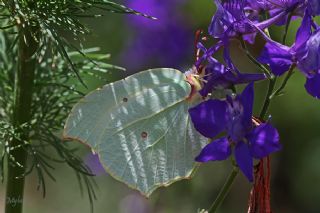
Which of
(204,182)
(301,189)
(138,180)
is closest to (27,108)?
(138,180)

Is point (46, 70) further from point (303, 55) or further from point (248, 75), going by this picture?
point (303, 55)

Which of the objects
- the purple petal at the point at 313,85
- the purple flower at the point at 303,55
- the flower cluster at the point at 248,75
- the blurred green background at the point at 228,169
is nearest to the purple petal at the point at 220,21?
the flower cluster at the point at 248,75

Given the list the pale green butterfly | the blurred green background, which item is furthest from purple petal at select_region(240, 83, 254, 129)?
the blurred green background

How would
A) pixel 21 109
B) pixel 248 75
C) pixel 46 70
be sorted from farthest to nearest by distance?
1. pixel 46 70
2. pixel 21 109
3. pixel 248 75

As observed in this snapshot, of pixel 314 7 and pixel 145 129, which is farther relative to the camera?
pixel 145 129

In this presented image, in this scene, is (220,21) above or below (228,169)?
above

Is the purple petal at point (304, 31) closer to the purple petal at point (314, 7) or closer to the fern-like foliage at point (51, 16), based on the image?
the purple petal at point (314, 7)

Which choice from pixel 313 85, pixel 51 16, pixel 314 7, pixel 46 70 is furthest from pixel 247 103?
pixel 46 70
